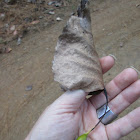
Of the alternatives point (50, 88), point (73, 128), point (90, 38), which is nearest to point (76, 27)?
point (90, 38)

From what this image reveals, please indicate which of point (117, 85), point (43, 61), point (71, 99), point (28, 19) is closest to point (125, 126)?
point (117, 85)

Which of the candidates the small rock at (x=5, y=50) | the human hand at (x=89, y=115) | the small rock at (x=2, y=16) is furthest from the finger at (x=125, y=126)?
the small rock at (x=2, y=16)

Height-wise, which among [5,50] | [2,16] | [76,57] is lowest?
[5,50]

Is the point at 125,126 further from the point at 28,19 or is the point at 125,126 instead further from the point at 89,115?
the point at 28,19

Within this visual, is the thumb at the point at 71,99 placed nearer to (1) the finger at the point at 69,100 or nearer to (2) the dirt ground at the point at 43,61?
(1) the finger at the point at 69,100

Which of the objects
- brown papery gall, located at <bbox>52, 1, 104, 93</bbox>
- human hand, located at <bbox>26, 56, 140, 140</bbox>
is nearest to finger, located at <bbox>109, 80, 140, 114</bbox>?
human hand, located at <bbox>26, 56, 140, 140</bbox>

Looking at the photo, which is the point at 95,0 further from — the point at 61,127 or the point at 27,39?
the point at 61,127

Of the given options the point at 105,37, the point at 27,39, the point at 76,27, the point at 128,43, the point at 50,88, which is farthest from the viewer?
the point at 27,39
